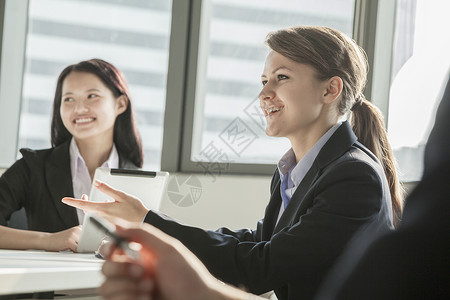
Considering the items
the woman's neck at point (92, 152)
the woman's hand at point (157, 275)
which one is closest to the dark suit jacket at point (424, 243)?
the woman's hand at point (157, 275)

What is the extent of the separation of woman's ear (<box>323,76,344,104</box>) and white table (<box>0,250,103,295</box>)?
93cm

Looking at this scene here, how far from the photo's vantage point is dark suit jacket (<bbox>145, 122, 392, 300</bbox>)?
1.42 metres

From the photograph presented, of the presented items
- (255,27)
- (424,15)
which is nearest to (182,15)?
(255,27)

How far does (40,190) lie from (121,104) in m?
0.62

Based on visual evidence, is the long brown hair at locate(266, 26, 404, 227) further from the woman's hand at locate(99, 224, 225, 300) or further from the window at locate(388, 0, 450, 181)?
the window at locate(388, 0, 450, 181)

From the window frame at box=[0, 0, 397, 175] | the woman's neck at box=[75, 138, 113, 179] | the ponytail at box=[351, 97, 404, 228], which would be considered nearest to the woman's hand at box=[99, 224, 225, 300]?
the ponytail at box=[351, 97, 404, 228]

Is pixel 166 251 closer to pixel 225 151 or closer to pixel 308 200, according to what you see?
pixel 308 200

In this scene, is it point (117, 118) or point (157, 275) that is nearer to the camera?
point (157, 275)

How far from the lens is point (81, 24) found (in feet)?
11.6

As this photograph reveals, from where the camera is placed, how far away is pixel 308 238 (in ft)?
4.64

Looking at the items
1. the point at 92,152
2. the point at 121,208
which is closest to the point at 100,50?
the point at 92,152

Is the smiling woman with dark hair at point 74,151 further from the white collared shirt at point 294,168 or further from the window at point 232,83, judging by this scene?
the white collared shirt at point 294,168

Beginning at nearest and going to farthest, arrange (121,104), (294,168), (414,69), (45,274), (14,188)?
(45,274), (294,168), (14,188), (121,104), (414,69)

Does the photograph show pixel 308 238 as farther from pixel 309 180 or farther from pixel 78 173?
pixel 78 173
